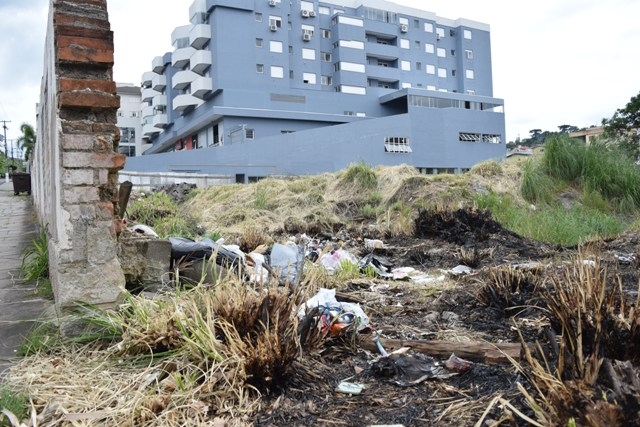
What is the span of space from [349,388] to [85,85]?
243 centimetres

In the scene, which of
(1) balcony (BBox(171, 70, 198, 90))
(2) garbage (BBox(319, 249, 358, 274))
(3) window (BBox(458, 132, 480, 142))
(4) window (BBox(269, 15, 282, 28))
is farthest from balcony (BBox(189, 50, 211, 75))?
(2) garbage (BBox(319, 249, 358, 274))

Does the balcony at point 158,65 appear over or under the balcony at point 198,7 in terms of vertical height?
under

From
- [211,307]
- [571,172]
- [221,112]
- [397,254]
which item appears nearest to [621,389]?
[211,307]

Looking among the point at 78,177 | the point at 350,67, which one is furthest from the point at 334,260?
the point at 350,67

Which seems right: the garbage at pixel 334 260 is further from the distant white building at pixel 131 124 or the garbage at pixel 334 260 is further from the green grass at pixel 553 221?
the distant white building at pixel 131 124

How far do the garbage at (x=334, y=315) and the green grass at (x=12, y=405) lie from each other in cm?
142

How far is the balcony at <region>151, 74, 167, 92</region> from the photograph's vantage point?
51.0 m

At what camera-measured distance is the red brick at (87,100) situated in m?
3.07

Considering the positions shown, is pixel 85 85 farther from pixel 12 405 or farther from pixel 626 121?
pixel 626 121

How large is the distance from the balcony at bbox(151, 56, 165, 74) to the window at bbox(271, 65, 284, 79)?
Answer: 16.2 metres

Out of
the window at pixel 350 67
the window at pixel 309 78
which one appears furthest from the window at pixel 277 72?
the window at pixel 350 67

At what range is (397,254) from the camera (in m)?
7.50

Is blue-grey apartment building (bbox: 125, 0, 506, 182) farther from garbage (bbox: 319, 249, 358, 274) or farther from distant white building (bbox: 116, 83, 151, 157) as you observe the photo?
garbage (bbox: 319, 249, 358, 274)

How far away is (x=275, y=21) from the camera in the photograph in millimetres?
40781
